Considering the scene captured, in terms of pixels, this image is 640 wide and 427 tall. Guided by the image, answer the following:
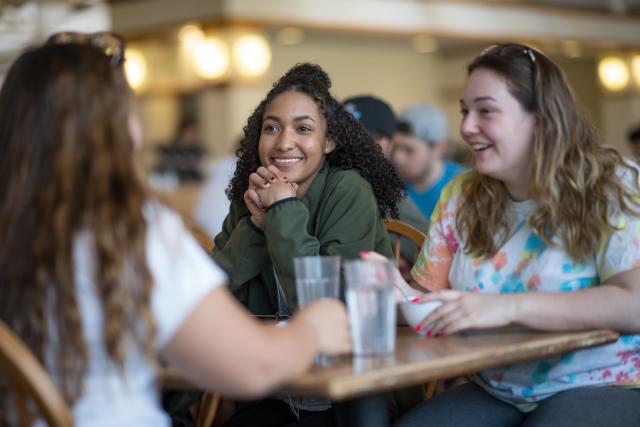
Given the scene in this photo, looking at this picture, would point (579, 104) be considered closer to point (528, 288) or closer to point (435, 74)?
point (528, 288)

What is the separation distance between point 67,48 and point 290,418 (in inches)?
40.6

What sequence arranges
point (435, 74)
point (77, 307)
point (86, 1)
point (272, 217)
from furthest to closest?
point (435, 74), point (86, 1), point (272, 217), point (77, 307)

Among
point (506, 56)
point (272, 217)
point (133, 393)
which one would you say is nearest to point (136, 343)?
point (133, 393)

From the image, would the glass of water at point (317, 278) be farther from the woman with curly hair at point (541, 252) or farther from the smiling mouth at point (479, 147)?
the smiling mouth at point (479, 147)

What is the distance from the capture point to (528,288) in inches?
69.5

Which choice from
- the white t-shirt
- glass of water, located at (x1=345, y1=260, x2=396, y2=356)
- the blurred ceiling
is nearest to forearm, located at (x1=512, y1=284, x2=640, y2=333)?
glass of water, located at (x1=345, y1=260, x2=396, y2=356)

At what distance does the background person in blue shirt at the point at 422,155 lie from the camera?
13.1 feet

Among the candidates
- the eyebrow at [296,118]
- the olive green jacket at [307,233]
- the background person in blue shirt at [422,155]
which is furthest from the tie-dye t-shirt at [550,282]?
the background person in blue shirt at [422,155]

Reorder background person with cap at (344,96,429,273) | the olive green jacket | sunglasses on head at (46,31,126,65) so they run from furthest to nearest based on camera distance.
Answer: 1. background person with cap at (344,96,429,273)
2. the olive green jacket
3. sunglasses on head at (46,31,126,65)

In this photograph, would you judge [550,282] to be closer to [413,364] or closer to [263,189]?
[413,364]

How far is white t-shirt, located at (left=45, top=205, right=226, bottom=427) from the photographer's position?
1248 mm

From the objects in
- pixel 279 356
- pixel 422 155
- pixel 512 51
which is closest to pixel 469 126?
pixel 512 51

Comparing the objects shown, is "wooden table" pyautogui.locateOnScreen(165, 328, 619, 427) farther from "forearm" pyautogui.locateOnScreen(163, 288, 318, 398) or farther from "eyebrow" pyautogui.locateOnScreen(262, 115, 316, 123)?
"eyebrow" pyautogui.locateOnScreen(262, 115, 316, 123)

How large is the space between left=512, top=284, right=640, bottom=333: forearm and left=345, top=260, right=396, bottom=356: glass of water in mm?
262
